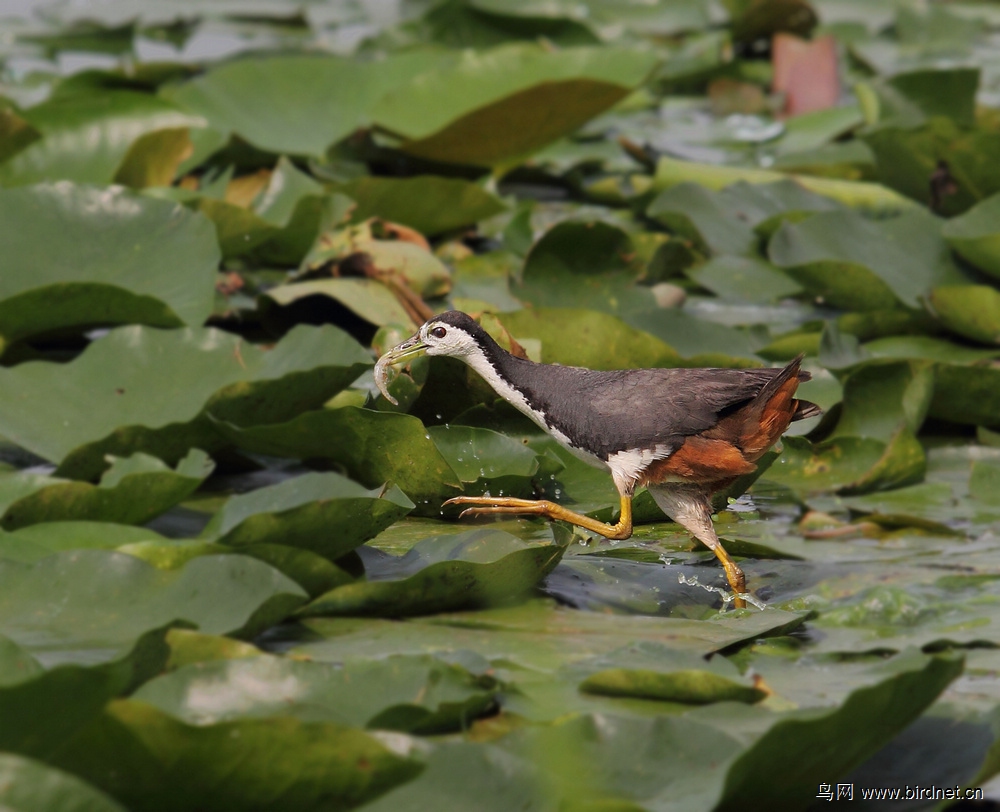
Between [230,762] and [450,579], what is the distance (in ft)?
2.92

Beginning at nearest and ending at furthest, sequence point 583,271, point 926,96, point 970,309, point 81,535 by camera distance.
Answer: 1. point 81,535
2. point 970,309
3. point 583,271
4. point 926,96

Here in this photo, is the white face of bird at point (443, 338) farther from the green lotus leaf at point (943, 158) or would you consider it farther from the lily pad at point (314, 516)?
the green lotus leaf at point (943, 158)

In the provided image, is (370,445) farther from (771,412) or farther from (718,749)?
(718,749)

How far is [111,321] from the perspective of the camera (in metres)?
4.04

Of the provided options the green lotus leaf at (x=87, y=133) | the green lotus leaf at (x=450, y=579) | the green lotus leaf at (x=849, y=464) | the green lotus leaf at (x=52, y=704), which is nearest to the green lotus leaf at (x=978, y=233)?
the green lotus leaf at (x=849, y=464)

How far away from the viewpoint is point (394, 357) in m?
3.60

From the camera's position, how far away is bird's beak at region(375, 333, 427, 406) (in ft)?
11.6

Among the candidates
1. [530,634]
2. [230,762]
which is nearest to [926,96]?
[530,634]

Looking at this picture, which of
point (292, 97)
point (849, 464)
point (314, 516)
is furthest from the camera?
point (292, 97)

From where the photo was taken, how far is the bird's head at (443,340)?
363cm

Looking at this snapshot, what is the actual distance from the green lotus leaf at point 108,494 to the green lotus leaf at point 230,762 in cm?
111

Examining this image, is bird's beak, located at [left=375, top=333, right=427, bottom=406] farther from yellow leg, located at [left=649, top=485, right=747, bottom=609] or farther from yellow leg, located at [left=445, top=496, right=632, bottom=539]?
yellow leg, located at [left=649, top=485, right=747, bottom=609]

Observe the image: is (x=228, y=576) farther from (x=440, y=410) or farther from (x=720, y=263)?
(x=720, y=263)

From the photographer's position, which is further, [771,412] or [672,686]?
[771,412]
